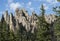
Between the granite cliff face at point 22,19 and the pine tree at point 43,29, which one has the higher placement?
the pine tree at point 43,29

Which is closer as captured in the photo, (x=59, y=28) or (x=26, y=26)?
(x=59, y=28)

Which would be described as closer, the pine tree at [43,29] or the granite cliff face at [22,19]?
the pine tree at [43,29]

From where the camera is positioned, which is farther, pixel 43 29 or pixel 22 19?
pixel 22 19

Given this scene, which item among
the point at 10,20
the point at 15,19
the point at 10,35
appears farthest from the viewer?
the point at 15,19

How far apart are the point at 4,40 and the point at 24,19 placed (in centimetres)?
13238

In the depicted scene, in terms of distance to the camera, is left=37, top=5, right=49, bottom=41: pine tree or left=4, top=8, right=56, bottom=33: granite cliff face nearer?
left=37, top=5, right=49, bottom=41: pine tree

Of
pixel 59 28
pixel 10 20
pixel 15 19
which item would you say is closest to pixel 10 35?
pixel 59 28

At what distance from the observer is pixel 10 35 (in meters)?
65.9

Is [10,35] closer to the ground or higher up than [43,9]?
closer to the ground

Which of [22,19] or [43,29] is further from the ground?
[43,29]

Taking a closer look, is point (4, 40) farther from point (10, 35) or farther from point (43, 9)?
point (43, 9)

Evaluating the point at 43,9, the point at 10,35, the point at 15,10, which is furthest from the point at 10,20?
the point at 43,9

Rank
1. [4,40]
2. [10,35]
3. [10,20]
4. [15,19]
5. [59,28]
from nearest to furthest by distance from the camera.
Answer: [59,28], [4,40], [10,35], [10,20], [15,19]

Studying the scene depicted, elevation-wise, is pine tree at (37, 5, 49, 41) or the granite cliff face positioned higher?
pine tree at (37, 5, 49, 41)
